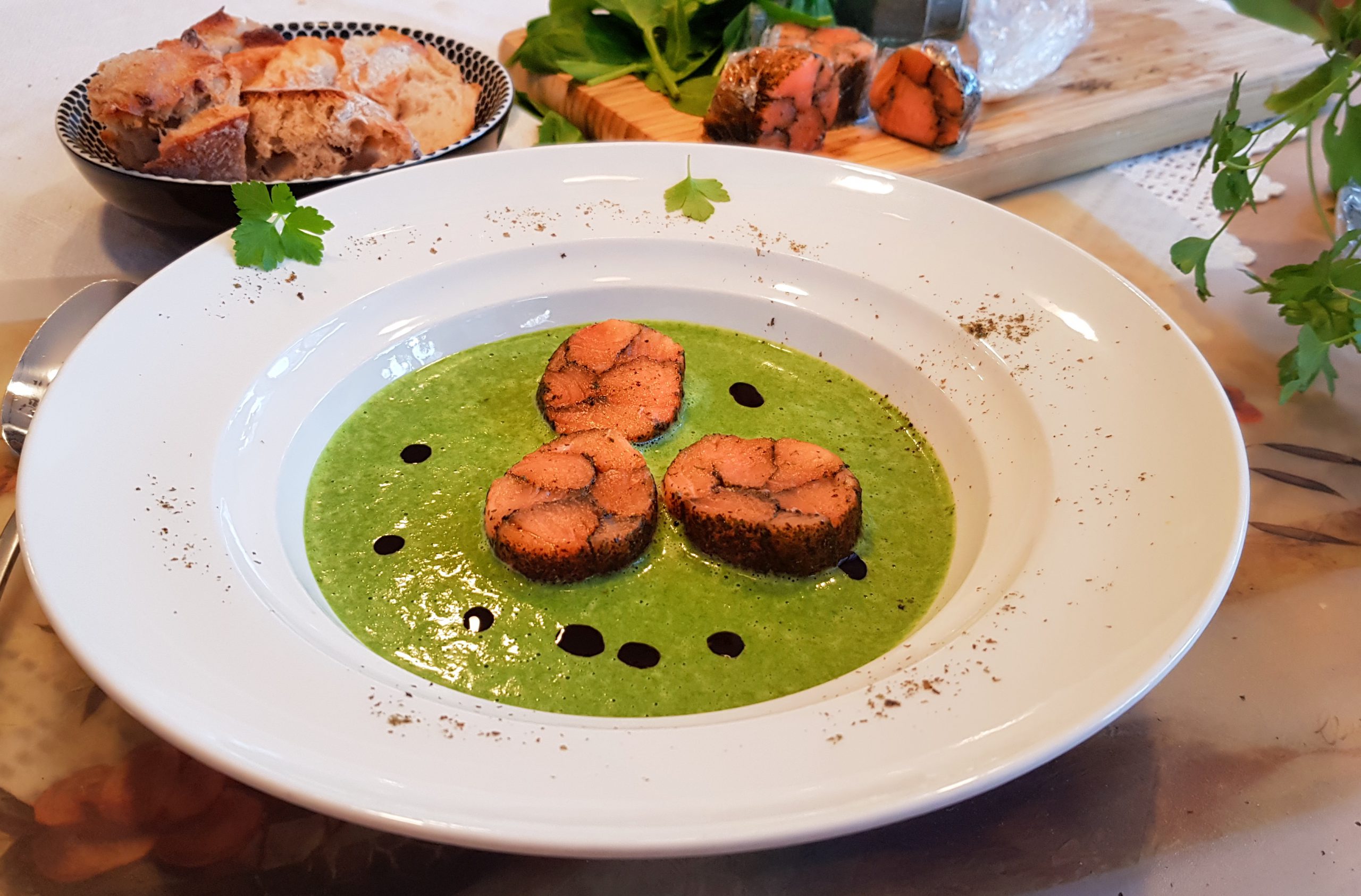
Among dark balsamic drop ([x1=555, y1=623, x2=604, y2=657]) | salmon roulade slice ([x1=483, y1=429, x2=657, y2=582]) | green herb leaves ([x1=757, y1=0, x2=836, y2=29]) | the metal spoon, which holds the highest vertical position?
green herb leaves ([x1=757, y1=0, x2=836, y2=29])

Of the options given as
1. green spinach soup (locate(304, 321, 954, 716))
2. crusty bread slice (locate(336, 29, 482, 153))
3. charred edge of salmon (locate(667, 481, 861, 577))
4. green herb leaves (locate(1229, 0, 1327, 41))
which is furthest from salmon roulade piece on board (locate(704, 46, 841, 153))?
charred edge of salmon (locate(667, 481, 861, 577))

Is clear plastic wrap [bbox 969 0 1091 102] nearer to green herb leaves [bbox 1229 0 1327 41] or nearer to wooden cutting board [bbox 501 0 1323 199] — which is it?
wooden cutting board [bbox 501 0 1323 199]

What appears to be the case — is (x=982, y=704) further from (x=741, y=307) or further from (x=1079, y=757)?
(x=741, y=307)

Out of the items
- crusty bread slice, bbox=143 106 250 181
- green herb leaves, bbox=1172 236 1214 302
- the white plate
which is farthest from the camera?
crusty bread slice, bbox=143 106 250 181

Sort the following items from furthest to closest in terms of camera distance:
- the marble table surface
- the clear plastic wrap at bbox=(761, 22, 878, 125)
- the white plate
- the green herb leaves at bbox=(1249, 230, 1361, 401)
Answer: the clear plastic wrap at bbox=(761, 22, 878, 125) → the green herb leaves at bbox=(1249, 230, 1361, 401) → the marble table surface → the white plate

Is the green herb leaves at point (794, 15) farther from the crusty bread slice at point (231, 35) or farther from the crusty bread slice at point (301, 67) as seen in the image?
the crusty bread slice at point (231, 35)

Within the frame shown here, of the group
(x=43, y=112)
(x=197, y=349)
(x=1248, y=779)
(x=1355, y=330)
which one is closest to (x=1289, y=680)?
(x=1248, y=779)
